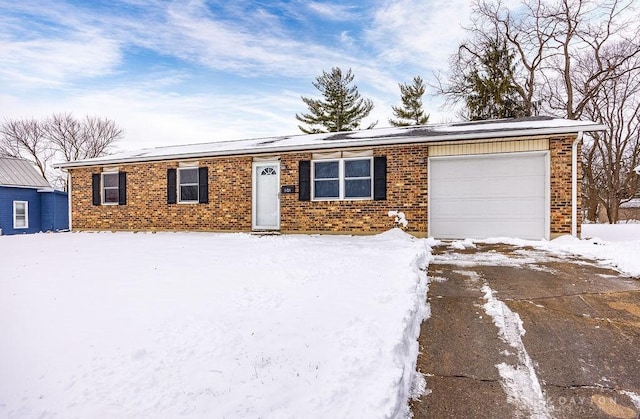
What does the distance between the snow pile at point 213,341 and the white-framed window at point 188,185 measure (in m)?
6.66

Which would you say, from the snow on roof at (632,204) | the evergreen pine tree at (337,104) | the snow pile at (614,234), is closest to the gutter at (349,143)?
the snow pile at (614,234)

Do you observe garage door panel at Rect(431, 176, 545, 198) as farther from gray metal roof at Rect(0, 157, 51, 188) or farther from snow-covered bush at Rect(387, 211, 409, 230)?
gray metal roof at Rect(0, 157, 51, 188)

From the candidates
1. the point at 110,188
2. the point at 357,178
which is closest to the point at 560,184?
the point at 357,178

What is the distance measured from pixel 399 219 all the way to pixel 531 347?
258 inches

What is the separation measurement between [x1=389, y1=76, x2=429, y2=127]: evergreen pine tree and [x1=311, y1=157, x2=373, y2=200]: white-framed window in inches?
707

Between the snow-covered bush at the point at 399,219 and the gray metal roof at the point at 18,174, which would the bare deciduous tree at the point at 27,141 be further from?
the snow-covered bush at the point at 399,219

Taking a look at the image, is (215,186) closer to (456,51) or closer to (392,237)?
(392,237)

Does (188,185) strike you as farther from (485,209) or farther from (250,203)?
(485,209)

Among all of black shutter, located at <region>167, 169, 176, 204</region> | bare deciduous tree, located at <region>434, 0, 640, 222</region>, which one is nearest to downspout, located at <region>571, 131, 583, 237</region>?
black shutter, located at <region>167, 169, 176, 204</region>

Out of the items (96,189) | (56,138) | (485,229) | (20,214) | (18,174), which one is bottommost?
(485,229)

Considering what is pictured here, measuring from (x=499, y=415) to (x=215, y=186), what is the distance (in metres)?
10.3

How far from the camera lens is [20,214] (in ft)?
59.1

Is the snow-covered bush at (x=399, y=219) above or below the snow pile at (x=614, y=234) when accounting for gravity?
above

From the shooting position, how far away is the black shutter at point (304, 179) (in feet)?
33.4
